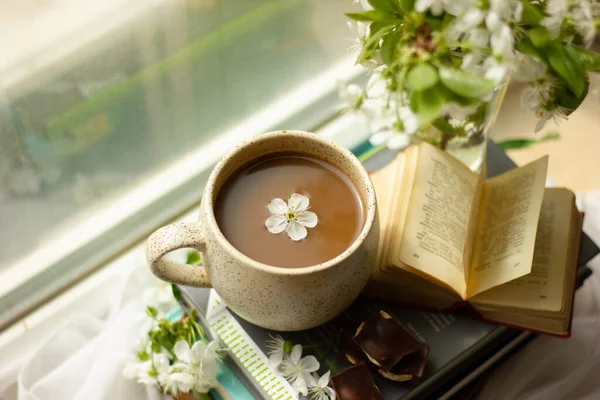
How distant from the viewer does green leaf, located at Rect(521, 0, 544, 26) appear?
19.3 inches

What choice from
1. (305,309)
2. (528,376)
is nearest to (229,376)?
(305,309)

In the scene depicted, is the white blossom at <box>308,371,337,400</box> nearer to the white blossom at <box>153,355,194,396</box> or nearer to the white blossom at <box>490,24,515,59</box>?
the white blossom at <box>153,355,194,396</box>

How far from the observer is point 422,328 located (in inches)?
26.8

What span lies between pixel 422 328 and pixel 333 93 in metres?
0.48

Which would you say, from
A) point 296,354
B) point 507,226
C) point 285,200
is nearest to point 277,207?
point 285,200

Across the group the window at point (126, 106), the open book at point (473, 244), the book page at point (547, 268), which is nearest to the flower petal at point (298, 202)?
the open book at point (473, 244)

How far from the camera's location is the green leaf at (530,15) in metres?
0.49

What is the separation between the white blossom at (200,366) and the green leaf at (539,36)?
0.42m

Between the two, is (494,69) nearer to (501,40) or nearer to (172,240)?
(501,40)

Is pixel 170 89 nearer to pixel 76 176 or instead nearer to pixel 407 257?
pixel 76 176

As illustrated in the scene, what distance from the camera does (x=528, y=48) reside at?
52 centimetres

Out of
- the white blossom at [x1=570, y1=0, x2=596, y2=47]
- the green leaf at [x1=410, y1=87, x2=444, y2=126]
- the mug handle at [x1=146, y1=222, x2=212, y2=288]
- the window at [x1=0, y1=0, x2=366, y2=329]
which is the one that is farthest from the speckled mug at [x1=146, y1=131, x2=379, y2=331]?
the window at [x1=0, y1=0, x2=366, y2=329]

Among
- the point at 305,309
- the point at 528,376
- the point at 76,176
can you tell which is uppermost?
the point at 305,309

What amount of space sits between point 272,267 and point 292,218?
6 cm
